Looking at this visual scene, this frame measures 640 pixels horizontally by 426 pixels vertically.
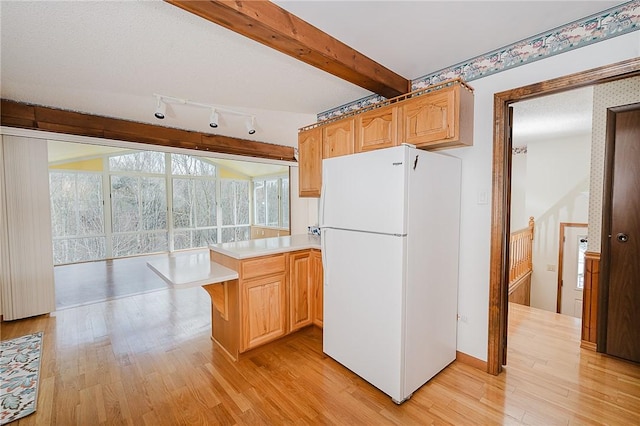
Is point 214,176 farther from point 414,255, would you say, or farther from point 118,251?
point 414,255

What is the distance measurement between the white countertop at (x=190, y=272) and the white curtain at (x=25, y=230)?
6.30 ft

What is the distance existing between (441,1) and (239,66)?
4.97 ft

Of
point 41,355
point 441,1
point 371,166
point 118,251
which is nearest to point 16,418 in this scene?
point 41,355

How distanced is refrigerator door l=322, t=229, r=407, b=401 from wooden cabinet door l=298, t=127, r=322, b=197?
2.98ft

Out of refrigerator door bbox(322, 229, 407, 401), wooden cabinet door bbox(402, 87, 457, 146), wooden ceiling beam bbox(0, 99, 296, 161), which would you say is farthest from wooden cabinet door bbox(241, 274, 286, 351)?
wooden ceiling beam bbox(0, 99, 296, 161)

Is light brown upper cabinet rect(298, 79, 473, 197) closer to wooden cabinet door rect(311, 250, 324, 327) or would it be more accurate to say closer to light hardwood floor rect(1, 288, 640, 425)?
wooden cabinet door rect(311, 250, 324, 327)

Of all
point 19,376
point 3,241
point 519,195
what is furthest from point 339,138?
point 519,195

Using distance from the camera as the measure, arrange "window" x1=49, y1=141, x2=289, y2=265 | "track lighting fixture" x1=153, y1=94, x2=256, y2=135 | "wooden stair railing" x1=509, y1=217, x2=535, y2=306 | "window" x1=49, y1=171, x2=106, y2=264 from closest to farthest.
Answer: "track lighting fixture" x1=153, y1=94, x2=256, y2=135, "wooden stair railing" x1=509, y1=217, x2=535, y2=306, "window" x1=49, y1=171, x2=106, y2=264, "window" x1=49, y1=141, x2=289, y2=265

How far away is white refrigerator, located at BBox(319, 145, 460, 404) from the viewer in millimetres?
1821

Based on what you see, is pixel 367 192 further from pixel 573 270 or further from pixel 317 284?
pixel 573 270

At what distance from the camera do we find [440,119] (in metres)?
2.01

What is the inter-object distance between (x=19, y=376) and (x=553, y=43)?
4.61 metres

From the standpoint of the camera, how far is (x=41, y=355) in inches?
96.0

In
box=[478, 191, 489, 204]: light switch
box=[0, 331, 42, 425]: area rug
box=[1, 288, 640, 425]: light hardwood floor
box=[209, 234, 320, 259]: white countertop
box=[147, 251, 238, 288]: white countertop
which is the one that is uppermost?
box=[478, 191, 489, 204]: light switch
